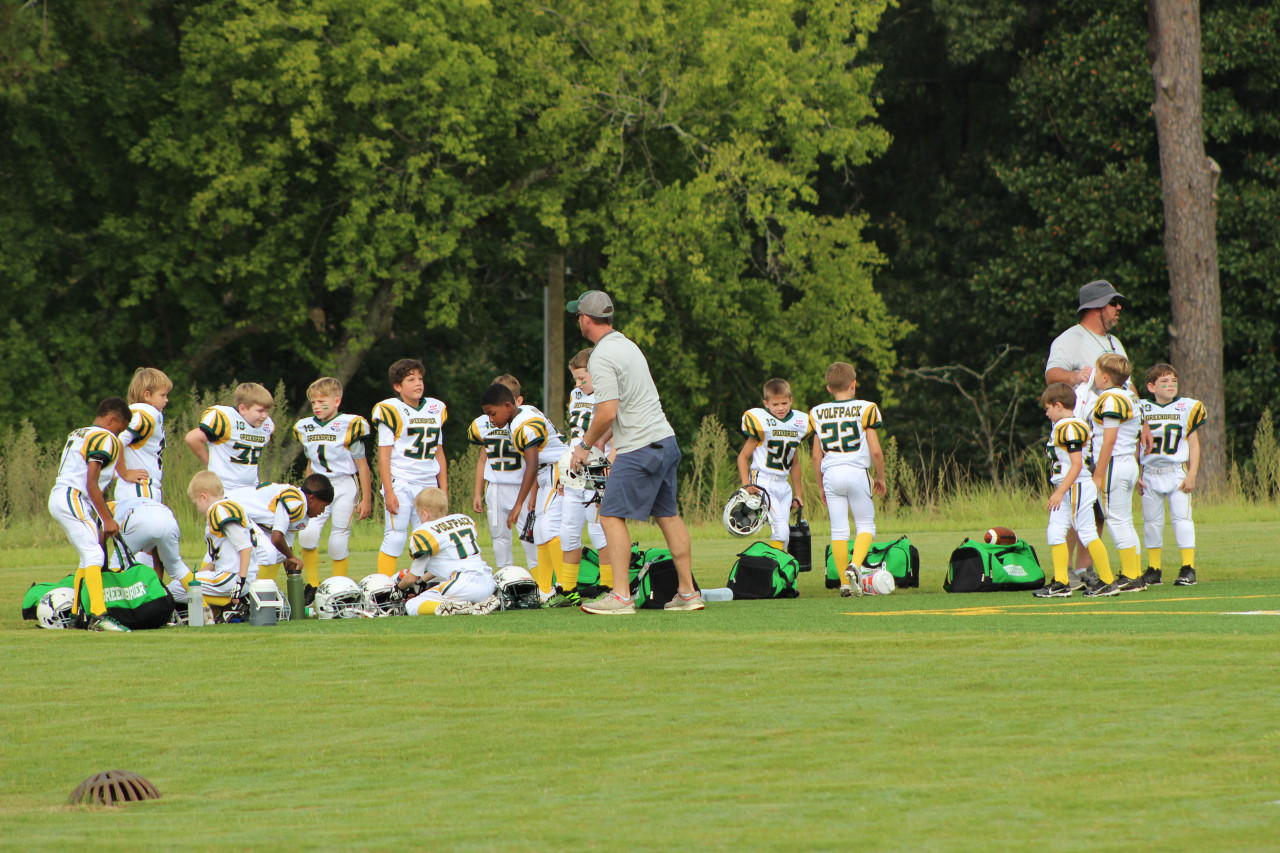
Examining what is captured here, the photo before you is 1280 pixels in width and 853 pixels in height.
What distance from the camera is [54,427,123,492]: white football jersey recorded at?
34.1ft

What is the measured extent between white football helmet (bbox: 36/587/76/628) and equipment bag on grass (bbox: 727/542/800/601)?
4999 mm

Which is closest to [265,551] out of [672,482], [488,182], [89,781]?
[672,482]

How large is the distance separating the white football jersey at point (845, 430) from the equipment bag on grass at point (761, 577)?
1.14 meters

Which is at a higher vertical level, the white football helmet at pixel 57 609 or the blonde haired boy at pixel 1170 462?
the blonde haired boy at pixel 1170 462

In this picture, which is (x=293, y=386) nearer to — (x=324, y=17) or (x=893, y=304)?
(x=324, y=17)

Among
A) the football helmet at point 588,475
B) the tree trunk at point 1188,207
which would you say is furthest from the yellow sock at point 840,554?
the tree trunk at point 1188,207

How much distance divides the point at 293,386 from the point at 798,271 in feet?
38.5

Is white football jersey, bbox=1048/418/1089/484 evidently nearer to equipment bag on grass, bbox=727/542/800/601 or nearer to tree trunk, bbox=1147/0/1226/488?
equipment bag on grass, bbox=727/542/800/601

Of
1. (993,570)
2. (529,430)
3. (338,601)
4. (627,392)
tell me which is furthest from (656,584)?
(993,570)

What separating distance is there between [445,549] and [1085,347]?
5.36 metres

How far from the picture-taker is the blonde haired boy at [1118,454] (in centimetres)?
1098

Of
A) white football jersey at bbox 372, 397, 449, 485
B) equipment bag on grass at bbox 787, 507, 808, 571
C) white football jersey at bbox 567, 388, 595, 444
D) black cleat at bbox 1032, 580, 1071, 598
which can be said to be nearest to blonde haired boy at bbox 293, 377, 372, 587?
white football jersey at bbox 372, 397, 449, 485

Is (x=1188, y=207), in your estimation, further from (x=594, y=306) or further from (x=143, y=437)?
(x=143, y=437)

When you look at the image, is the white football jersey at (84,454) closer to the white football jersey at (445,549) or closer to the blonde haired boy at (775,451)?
the white football jersey at (445,549)
